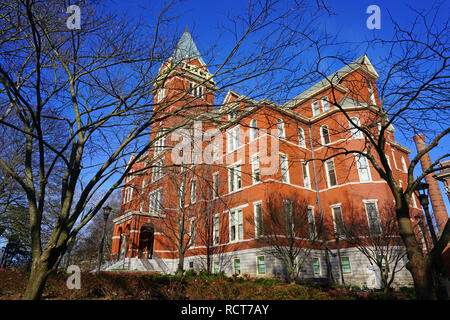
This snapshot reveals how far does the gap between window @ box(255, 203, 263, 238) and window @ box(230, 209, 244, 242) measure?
2006 millimetres

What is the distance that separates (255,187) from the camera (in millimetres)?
20797

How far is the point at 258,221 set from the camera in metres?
18.5

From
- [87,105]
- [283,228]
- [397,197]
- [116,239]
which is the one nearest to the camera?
[397,197]

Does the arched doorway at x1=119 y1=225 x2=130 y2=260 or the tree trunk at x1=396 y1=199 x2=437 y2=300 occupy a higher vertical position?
the arched doorway at x1=119 y1=225 x2=130 y2=260

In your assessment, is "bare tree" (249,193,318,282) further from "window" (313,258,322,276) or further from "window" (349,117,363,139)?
"window" (349,117,363,139)

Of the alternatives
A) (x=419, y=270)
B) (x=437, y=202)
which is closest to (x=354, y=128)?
(x=419, y=270)

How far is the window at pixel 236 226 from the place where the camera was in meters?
21.2

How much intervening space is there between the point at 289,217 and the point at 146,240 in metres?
18.1

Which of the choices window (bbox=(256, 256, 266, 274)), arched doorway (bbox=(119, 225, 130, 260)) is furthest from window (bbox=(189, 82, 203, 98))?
arched doorway (bbox=(119, 225, 130, 260))

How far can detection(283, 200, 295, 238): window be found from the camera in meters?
15.6

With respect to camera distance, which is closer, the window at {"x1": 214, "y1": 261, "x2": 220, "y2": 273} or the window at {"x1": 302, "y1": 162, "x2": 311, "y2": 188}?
the window at {"x1": 214, "y1": 261, "x2": 220, "y2": 273}
